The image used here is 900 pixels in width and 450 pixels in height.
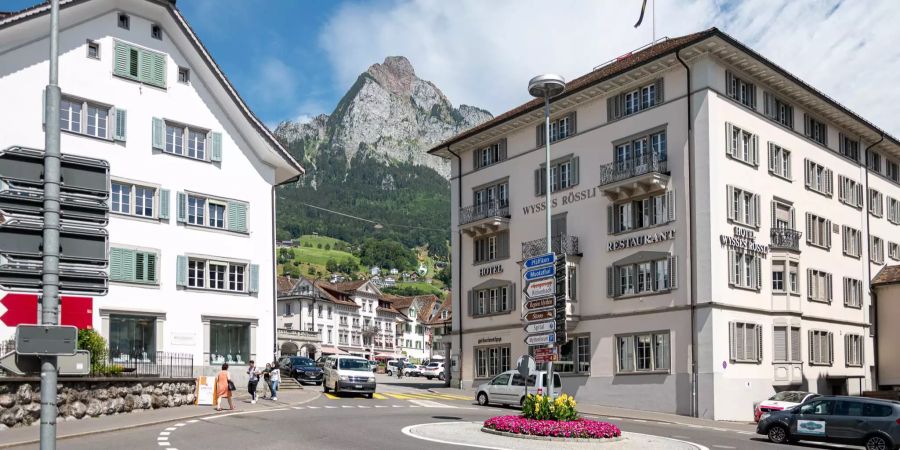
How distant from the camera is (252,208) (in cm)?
4066

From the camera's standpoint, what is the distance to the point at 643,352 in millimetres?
41938

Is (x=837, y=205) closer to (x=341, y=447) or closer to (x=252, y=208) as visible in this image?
(x=252, y=208)

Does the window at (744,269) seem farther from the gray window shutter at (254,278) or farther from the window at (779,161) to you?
the gray window shutter at (254,278)

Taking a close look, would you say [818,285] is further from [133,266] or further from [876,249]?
[133,266]

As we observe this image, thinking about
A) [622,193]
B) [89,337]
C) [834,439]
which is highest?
[622,193]

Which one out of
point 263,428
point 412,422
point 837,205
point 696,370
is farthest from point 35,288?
point 837,205

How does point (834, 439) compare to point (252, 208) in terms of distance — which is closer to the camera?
point (834, 439)

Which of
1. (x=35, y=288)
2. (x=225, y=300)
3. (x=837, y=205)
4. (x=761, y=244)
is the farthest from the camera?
(x=837, y=205)

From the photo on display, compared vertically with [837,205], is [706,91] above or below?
above

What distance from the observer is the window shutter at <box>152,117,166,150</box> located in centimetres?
3706

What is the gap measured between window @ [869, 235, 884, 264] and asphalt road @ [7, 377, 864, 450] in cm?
2626

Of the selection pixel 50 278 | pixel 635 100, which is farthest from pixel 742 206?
pixel 50 278

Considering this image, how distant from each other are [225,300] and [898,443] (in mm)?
26616

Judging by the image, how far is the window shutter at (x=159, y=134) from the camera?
37062 millimetres
